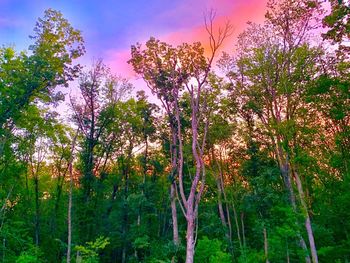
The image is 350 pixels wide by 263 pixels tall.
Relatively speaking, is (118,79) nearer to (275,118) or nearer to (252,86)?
(252,86)

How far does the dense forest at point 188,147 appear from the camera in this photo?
14680 mm

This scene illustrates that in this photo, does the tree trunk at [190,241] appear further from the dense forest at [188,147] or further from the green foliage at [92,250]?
the green foliage at [92,250]

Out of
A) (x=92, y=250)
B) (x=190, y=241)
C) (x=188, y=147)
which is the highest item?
(x=188, y=147)

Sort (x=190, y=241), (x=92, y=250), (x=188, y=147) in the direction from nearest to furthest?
(x=190, y=241)
(x=92, y=250)
(x=188, y=147)

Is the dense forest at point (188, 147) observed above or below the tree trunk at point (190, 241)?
above

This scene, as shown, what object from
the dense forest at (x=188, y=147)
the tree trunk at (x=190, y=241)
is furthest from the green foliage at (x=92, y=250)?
the tree trunk at (x=190, y=241)

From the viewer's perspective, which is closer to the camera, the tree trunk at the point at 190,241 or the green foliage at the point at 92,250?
the tree trunk at the point at 190,241

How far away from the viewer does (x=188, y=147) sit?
2033 centimetres

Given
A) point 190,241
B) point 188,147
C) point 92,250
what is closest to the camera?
point 190,241

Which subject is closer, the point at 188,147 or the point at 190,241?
the point at 190,241

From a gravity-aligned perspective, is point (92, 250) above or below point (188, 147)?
below

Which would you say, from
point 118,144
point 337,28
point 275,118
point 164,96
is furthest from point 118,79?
point 337,28

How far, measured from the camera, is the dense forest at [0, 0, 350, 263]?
14680 mm

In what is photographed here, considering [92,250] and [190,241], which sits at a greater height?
[190,241]
